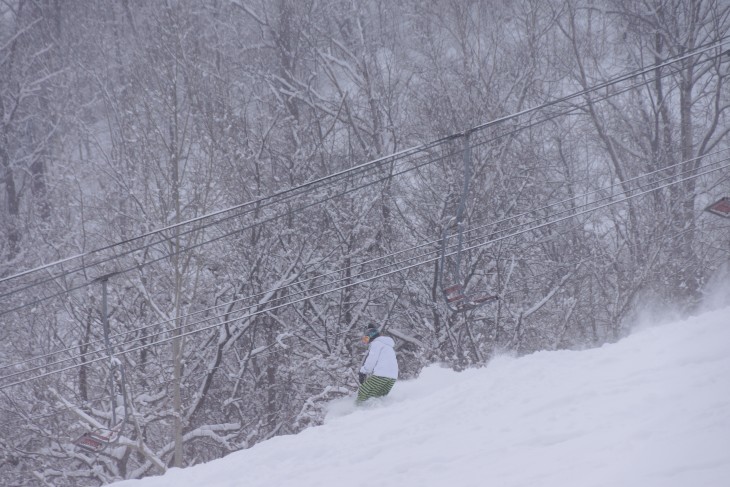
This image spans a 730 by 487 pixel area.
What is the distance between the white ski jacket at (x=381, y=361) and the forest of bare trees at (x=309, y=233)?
5102 mm

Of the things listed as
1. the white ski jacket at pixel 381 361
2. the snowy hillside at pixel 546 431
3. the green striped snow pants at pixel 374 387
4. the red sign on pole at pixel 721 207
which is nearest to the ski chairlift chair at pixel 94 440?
the snowy hillside at pixel 546 431

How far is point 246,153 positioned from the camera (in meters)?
21.6

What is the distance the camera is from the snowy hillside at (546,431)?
6.01 metres

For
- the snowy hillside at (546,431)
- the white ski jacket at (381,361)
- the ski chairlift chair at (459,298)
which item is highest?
the ski chairlift chair at (459,298)

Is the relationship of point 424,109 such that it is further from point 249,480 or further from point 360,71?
point 249,480

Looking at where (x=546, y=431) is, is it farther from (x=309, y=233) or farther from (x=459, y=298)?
(x=309, y=233)

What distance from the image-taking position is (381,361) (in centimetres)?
1098

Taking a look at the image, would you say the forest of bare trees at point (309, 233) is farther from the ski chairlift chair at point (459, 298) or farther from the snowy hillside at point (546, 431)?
the snowy hillside at point (546, 431)

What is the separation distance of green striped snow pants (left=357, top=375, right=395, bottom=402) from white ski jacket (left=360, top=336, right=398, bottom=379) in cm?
9

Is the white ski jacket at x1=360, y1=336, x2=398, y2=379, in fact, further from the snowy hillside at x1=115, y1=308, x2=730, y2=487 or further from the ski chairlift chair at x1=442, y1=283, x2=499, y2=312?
the ski chairlift chair at x1=442, y1=283, x2=499, y2=312

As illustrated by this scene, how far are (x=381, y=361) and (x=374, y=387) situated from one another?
1.32 feet

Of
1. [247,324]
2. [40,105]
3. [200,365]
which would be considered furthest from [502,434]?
[40,105]

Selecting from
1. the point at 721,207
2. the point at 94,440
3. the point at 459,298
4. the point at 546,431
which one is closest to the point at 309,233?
the point at 459,298

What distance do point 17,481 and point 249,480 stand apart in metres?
13.3
